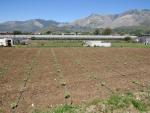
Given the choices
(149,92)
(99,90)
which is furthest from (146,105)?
(99,90)

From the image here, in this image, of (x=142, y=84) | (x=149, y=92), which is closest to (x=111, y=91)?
(x=149, y=92)

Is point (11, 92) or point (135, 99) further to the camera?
point (11, 92)

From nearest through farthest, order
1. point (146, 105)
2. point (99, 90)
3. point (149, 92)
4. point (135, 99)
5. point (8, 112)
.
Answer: point (8, 112), point (146, 105), point (135, 99), point (149, 92), point (99, 90)

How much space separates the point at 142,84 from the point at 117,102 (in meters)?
4.83

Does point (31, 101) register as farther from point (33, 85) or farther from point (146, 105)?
point (146, 105)

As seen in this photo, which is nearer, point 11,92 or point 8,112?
point 8,112

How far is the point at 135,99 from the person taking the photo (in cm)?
999

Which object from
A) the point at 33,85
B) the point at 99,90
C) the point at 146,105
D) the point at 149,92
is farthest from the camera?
the point at 33,85

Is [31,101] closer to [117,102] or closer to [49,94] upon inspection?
[49,94]

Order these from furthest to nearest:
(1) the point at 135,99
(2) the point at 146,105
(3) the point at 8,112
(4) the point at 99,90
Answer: (4) the point at 99,90 → (1) the point at 135,99 → (2) the point at 146,105 → (3) the point at 8,112

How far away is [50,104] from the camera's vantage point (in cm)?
977

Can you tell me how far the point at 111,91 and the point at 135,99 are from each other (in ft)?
6.85

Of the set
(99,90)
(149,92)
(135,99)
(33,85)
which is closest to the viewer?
(135,99)

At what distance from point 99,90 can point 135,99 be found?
249 cm
